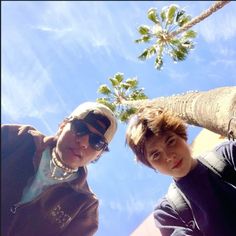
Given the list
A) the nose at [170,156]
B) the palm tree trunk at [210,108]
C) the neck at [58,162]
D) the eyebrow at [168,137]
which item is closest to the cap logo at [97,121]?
the neck at [58,162]

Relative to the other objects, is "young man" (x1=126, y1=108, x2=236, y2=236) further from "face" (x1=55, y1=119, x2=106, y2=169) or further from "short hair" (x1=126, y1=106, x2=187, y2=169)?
"face" (x1=55, y1=119, x2=106, y2=169)

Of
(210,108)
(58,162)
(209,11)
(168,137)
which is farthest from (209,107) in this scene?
(209,11)

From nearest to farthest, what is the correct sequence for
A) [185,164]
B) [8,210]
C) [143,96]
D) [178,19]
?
[185,164] < [8,210] < [178,19] < [143,96]

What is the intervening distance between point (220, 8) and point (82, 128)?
547 cm

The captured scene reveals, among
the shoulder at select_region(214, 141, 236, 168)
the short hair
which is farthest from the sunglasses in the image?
the shoulder at select_region(214, 141, 236, 168)

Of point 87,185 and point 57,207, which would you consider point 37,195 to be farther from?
point 87,185

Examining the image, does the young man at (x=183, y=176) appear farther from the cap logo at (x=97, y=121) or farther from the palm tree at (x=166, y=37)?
the palm tree at (x=166, y=37)

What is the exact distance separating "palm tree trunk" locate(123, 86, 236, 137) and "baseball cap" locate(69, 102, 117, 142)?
632 mm

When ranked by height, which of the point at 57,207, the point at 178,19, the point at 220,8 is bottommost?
the point at 57,207

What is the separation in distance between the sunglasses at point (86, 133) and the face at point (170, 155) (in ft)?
2.73

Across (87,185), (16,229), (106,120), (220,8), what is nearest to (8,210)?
(16,229)

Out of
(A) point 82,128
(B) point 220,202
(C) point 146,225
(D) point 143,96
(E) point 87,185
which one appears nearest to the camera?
(B) point 220,202

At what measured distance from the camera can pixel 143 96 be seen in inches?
709

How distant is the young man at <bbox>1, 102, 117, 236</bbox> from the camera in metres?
4.07
